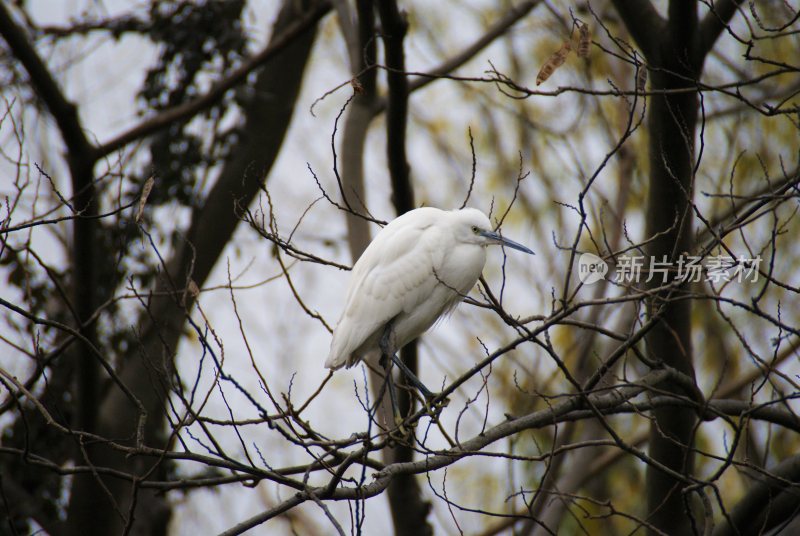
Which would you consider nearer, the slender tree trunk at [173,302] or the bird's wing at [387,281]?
the bird's wing at [387,281]

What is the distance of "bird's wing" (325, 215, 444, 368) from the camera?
3.99 meters

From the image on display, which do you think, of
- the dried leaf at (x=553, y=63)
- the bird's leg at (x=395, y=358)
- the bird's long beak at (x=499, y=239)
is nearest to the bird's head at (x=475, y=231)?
the bird's long beak at (x=499, y=239)

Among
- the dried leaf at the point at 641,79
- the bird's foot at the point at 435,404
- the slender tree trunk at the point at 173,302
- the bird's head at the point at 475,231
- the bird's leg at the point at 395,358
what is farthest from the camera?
the slender tree trunk at the point at 173,302

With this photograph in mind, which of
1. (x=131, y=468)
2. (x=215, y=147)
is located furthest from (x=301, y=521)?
(x=215, y=147)

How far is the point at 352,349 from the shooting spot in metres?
3.91

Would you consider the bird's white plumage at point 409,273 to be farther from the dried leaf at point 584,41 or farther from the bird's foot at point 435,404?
the dried leaf at point 584,41

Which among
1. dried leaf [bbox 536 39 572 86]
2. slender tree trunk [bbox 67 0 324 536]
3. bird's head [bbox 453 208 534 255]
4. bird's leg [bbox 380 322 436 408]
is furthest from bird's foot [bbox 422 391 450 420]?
slender tree trunk [bbox 67 0 324 536]

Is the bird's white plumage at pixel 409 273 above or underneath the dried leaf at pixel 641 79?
above

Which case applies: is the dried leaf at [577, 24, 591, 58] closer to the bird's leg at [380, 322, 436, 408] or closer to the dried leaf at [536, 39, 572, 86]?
the dried leaf at [536, 39, 572, 86]

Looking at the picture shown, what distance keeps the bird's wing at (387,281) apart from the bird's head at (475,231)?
14 cm

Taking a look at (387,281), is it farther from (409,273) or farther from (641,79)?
(641,79)

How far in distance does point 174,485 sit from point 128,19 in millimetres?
4335

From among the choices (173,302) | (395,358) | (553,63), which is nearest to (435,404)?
(395,358)

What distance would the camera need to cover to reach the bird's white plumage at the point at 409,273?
401cm
